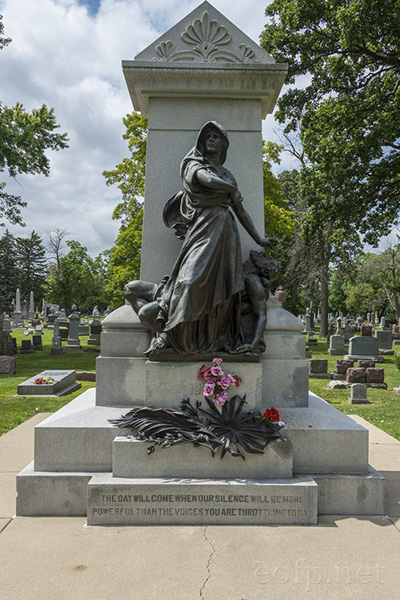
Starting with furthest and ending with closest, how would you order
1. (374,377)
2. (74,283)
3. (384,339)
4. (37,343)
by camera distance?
(74,283)
(384,339)
(37,343)
(374,377)

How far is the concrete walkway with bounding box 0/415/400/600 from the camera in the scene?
2639mm

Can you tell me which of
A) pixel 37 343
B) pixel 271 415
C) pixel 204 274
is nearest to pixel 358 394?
pixel 271 415

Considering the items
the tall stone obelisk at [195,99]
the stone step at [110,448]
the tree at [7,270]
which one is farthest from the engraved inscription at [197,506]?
the tree at [7,270]

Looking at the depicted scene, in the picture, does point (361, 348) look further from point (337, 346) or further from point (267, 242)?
point (267, 242)

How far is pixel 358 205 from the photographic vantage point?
1366 centimetres

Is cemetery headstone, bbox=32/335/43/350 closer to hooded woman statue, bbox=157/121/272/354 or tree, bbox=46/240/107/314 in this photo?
hooded woman statue, bbox=157/121/272/354

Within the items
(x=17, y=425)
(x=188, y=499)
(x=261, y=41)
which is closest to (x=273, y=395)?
(x=188, y=499)

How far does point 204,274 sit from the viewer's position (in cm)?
388

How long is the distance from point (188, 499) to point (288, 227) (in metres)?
18.2

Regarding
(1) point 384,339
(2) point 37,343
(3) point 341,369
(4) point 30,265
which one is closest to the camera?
(3) point 341,369

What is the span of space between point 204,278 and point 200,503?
6.01ft

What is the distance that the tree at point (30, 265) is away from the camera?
253ft

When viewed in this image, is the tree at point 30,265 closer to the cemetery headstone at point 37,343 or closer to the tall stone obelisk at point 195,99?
the cemetery headstone at point 37,343

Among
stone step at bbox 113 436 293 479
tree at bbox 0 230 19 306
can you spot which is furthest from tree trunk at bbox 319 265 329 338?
tree at bbox 0 230 19 306
